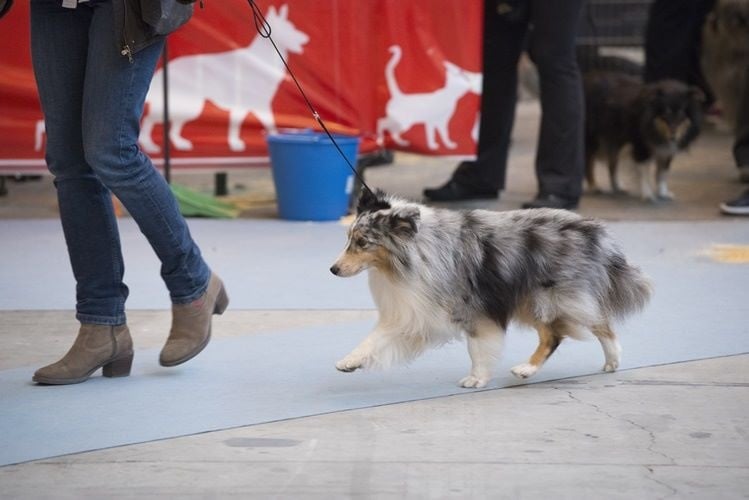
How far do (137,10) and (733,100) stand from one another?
5.99 metres

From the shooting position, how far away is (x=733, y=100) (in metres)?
8.48

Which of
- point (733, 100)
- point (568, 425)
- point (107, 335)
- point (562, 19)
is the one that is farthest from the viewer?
point (733, 100)

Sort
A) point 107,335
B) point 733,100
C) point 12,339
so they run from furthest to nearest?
point 733,100 < point 12,339 < point 107,335

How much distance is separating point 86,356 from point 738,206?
4.28 meters

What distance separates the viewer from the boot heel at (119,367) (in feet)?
12.8

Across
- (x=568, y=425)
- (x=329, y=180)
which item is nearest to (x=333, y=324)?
(x=568, y=425)

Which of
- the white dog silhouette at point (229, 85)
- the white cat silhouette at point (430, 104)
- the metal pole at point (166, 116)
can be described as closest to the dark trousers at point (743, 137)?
the white cat silhouette at point (430, 104)

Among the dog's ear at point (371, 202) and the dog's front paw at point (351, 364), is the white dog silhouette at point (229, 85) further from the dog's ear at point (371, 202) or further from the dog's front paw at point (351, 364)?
the dog's front paw at point (351, 364)

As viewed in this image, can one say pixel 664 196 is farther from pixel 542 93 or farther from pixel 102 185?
pixel 102 185

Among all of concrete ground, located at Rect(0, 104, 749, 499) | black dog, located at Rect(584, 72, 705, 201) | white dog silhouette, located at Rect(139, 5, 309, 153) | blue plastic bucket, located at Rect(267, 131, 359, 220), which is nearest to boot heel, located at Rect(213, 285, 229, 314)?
concrete ground, located at Rect(0, 104, 749, 499)

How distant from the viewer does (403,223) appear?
3635mm

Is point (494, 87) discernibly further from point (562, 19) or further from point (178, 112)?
point (178, 112)

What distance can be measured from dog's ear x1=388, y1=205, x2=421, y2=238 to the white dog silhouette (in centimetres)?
333

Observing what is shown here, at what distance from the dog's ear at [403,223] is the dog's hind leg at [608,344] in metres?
0.74
